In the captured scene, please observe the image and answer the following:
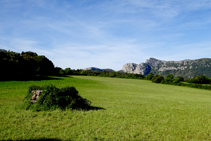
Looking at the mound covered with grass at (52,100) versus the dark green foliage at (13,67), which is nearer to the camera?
the mound covered with grass at (52,100)

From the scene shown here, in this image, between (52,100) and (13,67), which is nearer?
(52,100)

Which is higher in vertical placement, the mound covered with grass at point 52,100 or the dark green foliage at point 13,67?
the dark green foliage at point 13,67

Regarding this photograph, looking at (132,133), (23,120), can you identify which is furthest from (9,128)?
(132,133)

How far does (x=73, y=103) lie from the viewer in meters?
12.3

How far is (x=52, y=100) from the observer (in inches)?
470

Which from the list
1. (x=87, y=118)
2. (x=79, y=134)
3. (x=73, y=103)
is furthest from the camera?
(x=73, y=103)

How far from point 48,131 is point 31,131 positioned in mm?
874

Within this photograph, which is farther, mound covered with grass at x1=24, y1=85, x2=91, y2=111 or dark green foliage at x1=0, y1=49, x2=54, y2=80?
dark green foliage at x1=0, y1=49, x2=54, y2=80

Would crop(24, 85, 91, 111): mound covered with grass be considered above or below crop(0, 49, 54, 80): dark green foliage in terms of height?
below

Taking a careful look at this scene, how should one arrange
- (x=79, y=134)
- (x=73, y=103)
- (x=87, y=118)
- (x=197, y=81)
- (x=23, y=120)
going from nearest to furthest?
(x=79, y=134) → (x=23, y=120) → (x=87, y=118) → (x=73, y=103) → (x=197, y=81)

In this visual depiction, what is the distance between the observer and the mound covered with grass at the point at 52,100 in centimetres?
1176

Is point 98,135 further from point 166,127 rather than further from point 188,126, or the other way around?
point 188,126

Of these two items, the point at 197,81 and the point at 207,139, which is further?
the point at 197,81

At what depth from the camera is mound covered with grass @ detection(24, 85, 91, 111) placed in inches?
463
